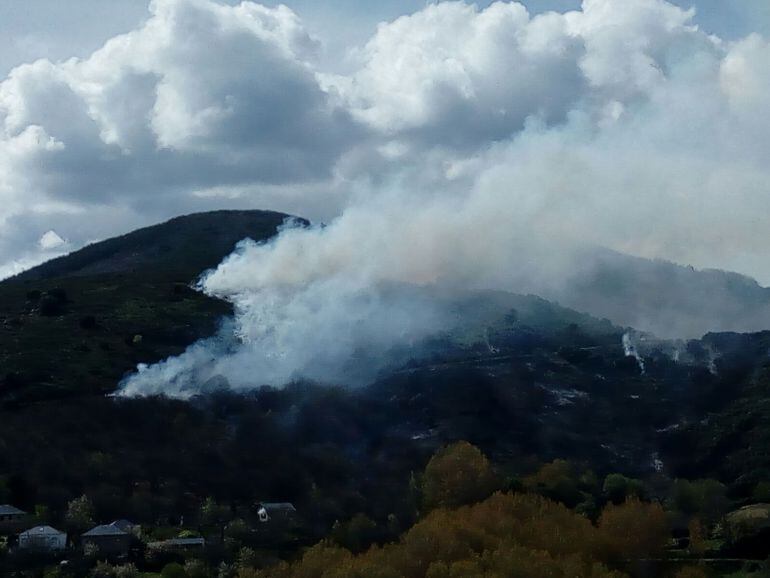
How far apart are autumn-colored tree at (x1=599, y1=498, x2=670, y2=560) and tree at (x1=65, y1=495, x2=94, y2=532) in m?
47.8

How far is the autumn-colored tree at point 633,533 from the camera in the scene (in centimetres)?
8319

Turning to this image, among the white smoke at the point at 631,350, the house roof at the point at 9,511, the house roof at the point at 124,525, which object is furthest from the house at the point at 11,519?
the white smoke at the point at 631,350

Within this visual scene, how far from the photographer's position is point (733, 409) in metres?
161

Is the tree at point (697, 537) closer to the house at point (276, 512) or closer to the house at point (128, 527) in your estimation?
the house at point (276, 512)

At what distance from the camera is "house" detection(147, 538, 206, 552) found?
90.2 meters

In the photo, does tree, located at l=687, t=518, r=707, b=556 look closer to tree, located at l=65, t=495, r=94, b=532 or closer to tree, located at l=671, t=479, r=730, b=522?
tree, located at l=671, t=479, r=730, b=522

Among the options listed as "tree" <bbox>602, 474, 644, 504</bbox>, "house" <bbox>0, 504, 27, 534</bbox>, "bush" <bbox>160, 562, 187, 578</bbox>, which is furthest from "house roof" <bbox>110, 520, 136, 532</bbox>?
"tree" <bbox>602, 474, 644, 504</bbox>

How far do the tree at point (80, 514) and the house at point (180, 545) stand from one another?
9.45 metres

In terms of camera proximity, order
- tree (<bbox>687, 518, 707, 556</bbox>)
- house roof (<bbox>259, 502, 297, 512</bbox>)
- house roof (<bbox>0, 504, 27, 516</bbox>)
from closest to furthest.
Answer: tree (<bbox>687, 518, 707, 556</bbox>) → house roof (<bbox>0, 504, 27, 516</bbox>) → house roof (<bbox>259, 502, 297, 512</bbox>)

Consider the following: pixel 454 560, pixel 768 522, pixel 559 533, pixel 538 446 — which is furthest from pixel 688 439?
pixel 454 560

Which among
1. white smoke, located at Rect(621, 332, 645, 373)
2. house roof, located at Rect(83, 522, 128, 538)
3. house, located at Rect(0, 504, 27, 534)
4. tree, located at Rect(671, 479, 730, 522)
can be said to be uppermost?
white smoke, located at Rect(621, 332, 645, 373)

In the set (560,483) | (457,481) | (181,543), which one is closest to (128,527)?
(181,543)

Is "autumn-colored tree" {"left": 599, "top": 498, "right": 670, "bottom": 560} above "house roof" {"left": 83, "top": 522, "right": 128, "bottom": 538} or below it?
below

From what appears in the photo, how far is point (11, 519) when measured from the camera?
10012 centimetres
